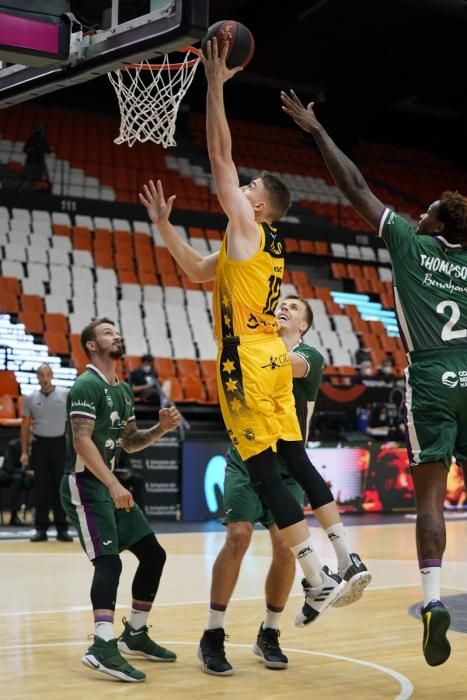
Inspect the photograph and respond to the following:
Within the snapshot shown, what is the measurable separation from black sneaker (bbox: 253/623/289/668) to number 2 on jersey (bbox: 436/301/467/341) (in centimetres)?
207

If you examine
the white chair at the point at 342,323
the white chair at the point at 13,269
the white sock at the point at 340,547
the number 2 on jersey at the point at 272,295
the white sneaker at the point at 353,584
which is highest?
the white chair at the point at 13,269

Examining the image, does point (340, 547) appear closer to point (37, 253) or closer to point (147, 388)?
point (147, 388)

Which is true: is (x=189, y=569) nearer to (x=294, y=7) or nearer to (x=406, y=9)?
(x=294, y=7)

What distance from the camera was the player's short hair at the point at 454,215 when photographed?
5113mm

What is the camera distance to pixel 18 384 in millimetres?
17781

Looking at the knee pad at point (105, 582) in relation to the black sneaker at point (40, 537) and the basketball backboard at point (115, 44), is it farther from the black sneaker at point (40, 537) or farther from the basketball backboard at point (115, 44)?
the black sneaker at point (40, 537)

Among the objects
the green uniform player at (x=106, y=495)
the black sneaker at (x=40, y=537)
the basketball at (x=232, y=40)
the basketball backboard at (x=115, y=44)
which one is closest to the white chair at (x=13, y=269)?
the black sneaker at (x=40, y=537)

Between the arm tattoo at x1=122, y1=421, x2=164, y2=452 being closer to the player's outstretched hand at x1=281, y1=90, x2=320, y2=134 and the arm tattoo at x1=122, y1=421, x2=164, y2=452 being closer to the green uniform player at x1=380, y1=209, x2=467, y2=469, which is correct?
the green uniform player at x1=380, y1=209, x2=467, y2=469

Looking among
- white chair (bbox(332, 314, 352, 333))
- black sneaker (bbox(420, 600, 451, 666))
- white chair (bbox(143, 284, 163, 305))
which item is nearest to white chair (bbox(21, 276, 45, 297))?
white chair (bbox(143, 284, 163, 305))

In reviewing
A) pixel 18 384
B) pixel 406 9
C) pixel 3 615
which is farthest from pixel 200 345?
pixel 3 615

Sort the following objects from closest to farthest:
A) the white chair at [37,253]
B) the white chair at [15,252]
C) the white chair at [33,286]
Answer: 1. the white chair at [33,286]
2. the white chair at [15,252]
3. the white chair at [37,253]

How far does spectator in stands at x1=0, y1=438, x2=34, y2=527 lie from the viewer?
14.3 metres

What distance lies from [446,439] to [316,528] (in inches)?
402

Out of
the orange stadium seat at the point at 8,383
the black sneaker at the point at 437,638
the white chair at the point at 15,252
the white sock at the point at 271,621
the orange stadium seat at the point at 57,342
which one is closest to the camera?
the black sneaker at the point at 437,638
